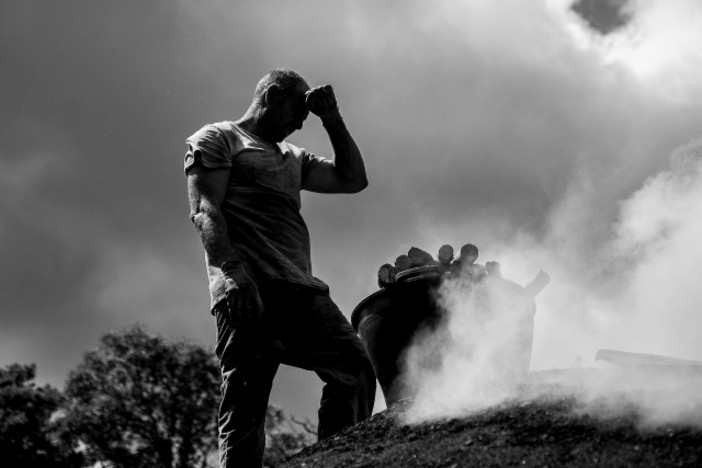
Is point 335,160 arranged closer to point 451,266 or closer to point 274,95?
point 274,95

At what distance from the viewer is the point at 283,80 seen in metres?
4.75

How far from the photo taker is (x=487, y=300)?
25.6 ft

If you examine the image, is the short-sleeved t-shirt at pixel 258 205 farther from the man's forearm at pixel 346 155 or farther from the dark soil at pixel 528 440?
the dark soil at pixel 528 440

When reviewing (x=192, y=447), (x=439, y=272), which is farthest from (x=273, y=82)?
(x=192, y=447)

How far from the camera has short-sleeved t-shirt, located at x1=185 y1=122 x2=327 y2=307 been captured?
4.41m

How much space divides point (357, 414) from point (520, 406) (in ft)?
2.58

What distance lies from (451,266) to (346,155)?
333cm

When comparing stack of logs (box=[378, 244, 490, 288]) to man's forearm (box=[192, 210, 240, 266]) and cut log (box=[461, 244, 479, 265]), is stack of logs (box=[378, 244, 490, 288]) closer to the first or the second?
cut log (box=[461, 244, 479, 265])

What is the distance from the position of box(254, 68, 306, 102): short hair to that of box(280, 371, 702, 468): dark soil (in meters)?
1.79

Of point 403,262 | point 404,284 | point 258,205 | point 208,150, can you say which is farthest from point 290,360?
point 403,262

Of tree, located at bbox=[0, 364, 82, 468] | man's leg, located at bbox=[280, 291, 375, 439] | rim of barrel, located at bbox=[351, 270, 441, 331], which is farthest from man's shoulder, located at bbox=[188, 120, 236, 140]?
tree, located at bbox=[0, 364, 82, 468]

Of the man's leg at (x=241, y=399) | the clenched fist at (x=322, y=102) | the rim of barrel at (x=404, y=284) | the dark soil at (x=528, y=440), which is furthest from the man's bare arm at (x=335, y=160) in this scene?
the rim of barrel at (x=404, y=284)

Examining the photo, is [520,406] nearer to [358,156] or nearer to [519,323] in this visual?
[358,156]

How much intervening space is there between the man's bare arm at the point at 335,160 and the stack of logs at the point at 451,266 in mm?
2943
